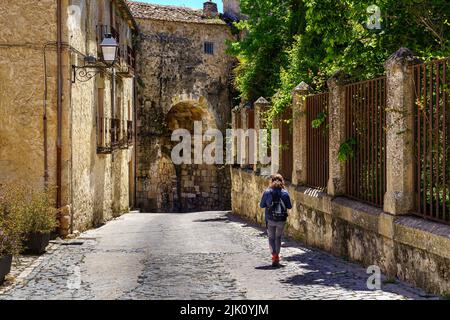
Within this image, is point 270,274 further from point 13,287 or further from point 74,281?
point 13,287

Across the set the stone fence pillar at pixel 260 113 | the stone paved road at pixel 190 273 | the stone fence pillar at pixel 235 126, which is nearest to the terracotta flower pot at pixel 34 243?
the stone paved road at pixel 190 273

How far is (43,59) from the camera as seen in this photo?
42.2 ft

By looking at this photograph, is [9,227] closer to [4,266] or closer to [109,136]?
[4,266]

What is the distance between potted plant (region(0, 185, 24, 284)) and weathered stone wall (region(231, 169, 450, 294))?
463 cm

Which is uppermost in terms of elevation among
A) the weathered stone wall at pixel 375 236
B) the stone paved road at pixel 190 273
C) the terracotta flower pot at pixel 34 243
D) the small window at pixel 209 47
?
the small window at pixel 209 47

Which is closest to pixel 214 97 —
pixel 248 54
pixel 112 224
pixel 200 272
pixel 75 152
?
pixel 248 54

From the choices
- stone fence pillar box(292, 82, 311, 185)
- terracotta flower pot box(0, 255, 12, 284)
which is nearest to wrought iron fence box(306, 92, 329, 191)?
stone fence pillar box(292, 82, 311, 185)

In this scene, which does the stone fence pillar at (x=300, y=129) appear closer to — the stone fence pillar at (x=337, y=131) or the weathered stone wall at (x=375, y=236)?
the weathered stone wall at (x=375, y=236)

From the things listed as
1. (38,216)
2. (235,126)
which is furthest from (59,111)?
(235,126)

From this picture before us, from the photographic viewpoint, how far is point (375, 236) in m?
8.12

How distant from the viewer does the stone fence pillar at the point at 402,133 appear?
24.3 feet

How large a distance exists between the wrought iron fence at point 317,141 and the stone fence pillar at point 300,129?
18 cm

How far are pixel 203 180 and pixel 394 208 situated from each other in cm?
2399

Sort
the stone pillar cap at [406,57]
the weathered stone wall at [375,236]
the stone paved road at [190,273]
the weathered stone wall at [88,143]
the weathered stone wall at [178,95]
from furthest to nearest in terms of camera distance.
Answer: the weathered stone wall at [178,95] < the weathered stone wall at [88,143] < the stone pillar cap at [406,57] < the stone paved road at [190,273] < the weathered stone wall at [375,236]
